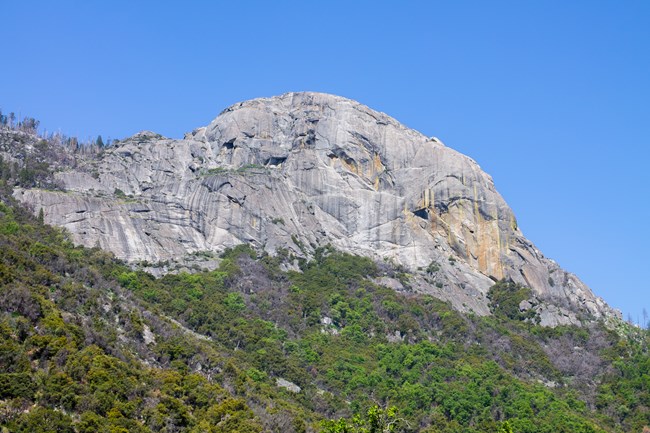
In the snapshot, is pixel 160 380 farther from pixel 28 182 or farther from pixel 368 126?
pixel 368 126

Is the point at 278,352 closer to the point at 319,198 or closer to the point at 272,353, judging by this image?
the point at 272,353

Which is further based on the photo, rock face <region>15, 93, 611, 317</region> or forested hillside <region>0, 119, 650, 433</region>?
rock face <region>15, 93, 611, 317</region>

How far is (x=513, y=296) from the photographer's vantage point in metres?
120

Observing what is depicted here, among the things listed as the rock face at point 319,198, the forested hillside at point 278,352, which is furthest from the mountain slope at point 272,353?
the rock face at point 319,198

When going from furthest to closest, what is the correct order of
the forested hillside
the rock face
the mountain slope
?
the rock face
the mountain slope
the forested hillside

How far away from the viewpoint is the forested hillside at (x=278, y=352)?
5809 cm

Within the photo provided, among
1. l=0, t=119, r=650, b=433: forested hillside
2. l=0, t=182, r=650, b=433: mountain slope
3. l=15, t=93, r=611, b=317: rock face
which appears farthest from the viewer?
l=15, t=93, r=611, b=317: rock face

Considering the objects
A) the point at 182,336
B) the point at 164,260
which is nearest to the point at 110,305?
the point at 182,336

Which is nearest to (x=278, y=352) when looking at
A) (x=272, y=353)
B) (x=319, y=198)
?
(x=272, y=353)

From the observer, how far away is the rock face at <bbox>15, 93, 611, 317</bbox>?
115812 mm

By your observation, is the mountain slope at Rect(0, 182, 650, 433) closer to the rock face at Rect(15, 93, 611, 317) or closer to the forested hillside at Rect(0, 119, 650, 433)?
the forested hillside at Rect(0, 119, 650, 433)

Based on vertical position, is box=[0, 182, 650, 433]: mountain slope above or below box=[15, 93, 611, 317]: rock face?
below

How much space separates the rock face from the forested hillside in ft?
14.5

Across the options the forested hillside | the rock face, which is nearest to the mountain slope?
the forested hillside
